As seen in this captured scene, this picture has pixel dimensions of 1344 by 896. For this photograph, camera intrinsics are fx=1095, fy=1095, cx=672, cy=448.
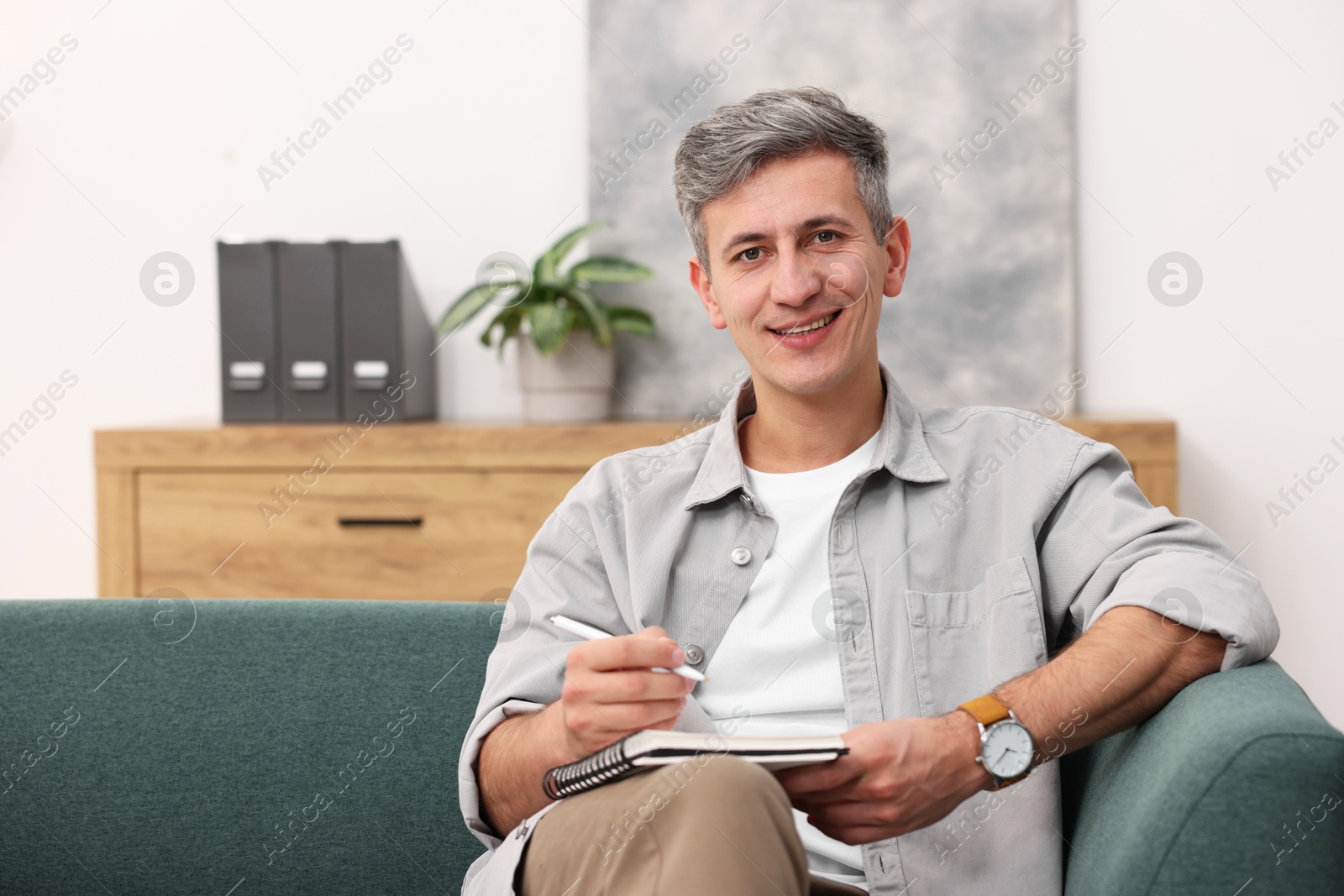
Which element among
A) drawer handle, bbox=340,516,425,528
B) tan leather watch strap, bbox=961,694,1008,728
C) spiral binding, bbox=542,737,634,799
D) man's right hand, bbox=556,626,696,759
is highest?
man's right hand, bbox=556,626,696,759

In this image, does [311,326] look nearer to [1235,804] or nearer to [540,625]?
[540,625]

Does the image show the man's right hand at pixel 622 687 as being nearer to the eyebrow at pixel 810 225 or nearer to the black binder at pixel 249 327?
the eyebrow at pixel 810 225

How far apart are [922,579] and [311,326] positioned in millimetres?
1694

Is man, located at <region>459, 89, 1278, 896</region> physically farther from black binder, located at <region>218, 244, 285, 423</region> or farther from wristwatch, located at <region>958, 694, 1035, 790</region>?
black binder, located at <region>218, 244, 285, 423</region>

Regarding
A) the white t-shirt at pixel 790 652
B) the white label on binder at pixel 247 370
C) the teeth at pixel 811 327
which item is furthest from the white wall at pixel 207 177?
the white t-shirt at pixel 790 652

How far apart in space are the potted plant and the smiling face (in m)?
1.13

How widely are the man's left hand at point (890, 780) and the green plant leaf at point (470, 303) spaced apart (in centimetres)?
172

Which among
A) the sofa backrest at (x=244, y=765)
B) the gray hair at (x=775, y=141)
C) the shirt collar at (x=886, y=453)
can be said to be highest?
the gray hair at (x=775, y=141)

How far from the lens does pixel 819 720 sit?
50.2 inches

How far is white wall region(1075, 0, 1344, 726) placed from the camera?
2.49 meters

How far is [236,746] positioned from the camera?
1426 millimetres

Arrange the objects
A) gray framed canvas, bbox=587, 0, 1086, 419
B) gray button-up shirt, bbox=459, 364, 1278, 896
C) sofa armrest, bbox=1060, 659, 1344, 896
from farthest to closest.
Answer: gray framed canvas, bbox=587, 0, 1086, 419, gray button-up shirt, bbox=459, 364, 1278, 896, sofa armrest, bbox=1060, 659, 1344, 896

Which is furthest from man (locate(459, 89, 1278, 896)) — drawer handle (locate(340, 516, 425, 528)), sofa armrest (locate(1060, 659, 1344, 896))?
drawer handle (locate(340, 516, 425, 528))

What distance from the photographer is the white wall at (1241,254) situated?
2488 mm
